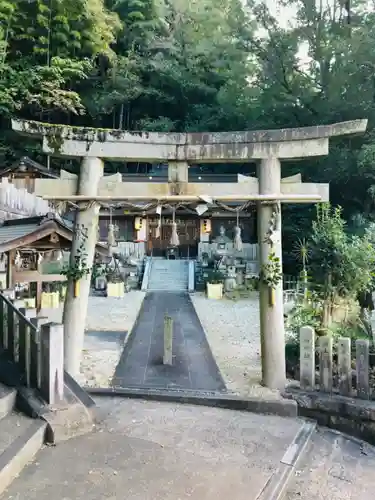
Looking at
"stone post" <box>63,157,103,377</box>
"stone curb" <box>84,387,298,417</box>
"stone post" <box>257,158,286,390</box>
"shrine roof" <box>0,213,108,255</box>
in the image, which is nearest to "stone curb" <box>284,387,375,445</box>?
"stone curb" <box>84,387,298,417</box>

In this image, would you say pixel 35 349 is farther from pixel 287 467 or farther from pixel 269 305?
pixel 269 305

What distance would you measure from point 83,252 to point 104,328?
4873 millimetres

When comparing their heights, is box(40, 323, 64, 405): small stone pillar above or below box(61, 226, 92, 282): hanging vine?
below

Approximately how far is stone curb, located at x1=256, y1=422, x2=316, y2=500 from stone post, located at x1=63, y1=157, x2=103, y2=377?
367 cm

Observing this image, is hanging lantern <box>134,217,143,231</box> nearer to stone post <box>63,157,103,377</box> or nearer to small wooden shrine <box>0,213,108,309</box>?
stone post <box>63,157,103,377</box>

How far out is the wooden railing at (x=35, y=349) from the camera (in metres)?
4.33

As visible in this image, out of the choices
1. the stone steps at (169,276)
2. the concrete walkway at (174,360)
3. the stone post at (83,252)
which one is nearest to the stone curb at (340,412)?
the concrete walkway at (174,360)

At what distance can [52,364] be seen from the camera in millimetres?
4324

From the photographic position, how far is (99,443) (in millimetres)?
4008

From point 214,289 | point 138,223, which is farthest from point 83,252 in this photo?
point 214,289

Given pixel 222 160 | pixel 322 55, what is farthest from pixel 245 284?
pixel 222 160

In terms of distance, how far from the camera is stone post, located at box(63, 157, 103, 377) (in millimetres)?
6316

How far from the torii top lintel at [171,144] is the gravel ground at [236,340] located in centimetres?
359

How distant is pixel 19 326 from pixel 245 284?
15.9 m
